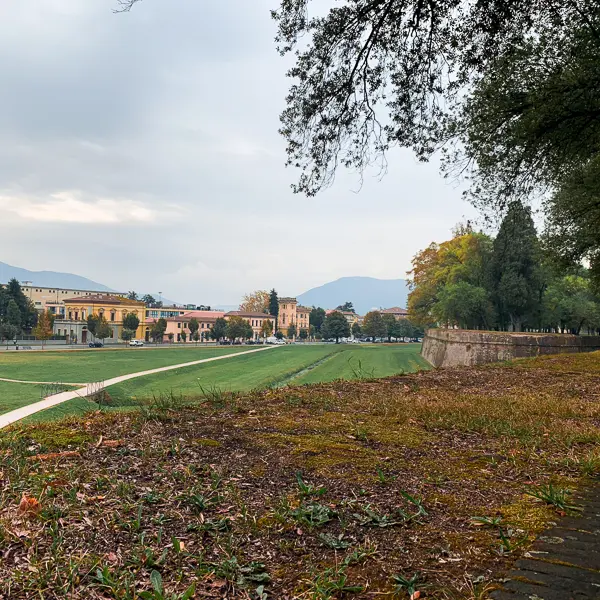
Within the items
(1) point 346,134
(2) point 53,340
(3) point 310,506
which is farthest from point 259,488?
(2) point 53,340

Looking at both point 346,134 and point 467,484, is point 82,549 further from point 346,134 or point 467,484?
point 346,134

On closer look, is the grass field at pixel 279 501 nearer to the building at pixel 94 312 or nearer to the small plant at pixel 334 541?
the small plant at pixel 334 541

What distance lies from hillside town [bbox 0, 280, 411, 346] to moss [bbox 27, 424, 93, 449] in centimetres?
6993

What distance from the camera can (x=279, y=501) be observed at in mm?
3121

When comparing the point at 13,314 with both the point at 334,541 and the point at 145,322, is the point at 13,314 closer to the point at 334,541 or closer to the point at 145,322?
the point at 145,322

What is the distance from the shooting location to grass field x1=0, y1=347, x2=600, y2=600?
2297mm

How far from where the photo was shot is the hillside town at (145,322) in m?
78.3

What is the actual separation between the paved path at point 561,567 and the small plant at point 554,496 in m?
0.16

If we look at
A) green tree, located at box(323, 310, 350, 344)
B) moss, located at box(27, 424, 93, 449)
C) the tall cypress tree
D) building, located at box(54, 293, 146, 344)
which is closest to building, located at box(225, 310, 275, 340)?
green tree, located at box(323, 310, 350, 344)

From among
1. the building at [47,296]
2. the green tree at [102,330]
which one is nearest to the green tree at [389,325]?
the building at [47,296]

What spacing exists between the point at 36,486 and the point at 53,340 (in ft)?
291

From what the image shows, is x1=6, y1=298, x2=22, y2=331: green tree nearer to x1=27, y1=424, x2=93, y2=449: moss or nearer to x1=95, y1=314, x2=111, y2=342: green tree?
x1=95, y1=314, x2=111, y2=342: green tree

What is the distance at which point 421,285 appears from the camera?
2260 inches

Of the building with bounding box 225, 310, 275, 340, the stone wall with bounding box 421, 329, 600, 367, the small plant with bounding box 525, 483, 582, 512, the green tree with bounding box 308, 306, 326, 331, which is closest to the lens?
the small plant with bounding box 525, 483, 582, 512
